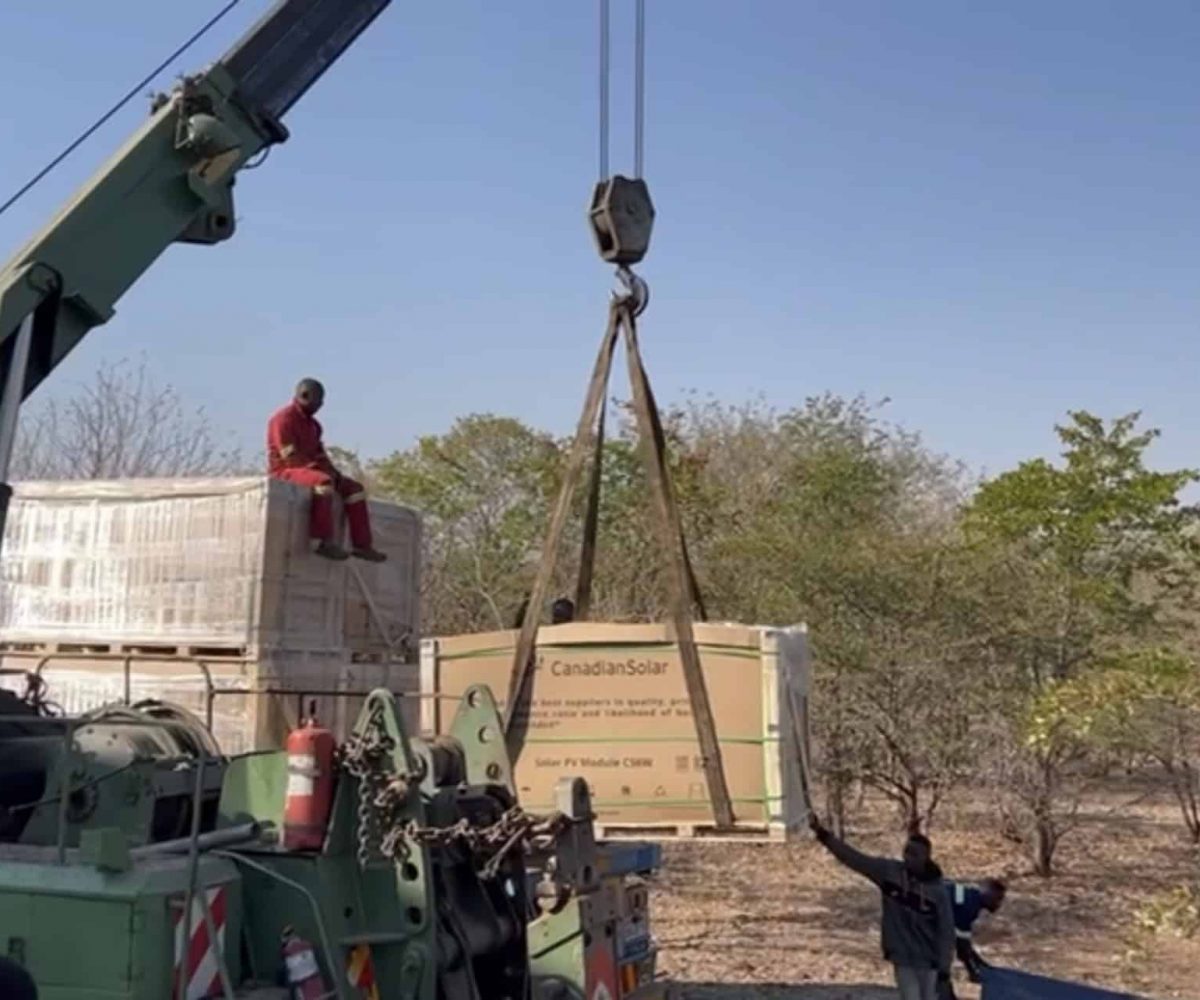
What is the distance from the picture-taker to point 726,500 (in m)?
20.7

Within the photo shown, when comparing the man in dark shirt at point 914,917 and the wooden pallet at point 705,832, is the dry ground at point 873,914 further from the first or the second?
the wooden pallet at point 705,832

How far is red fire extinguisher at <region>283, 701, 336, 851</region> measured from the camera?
182 inches

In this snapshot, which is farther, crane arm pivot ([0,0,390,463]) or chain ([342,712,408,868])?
crane arm pivot ([0,0,390,463])

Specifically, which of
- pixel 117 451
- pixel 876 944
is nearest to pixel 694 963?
pixel 876 944

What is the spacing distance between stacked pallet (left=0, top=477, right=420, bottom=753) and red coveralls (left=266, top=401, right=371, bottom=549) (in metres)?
0.11

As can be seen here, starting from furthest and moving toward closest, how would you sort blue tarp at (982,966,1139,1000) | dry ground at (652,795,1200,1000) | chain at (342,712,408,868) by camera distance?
dry ground at (652,795,1200,1000) < blue tarp at (982,966,1139,1000) < chain at (342,712,408,868)

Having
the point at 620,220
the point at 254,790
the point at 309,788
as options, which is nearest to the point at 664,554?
the point at 620,220

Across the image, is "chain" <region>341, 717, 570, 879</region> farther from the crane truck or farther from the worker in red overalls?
the worker in red overalls

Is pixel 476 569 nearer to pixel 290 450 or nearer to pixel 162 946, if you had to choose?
pixel 290 450

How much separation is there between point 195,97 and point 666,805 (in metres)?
3.85

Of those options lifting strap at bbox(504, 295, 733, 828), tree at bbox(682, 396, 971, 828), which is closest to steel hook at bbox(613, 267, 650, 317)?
lifting strap at bbox(504, 295, 733, 828)

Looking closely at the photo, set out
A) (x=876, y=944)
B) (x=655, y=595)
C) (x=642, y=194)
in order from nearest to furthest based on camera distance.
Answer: (x=642, y=194)
(x=876, y=944)
(x=655, y=595)

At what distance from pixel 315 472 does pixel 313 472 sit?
0.02m

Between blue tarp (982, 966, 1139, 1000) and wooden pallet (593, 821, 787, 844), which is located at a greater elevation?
wooden pallet (593, 821, 787, 844)
